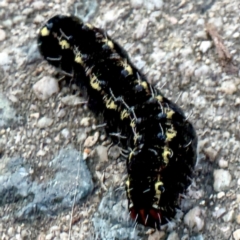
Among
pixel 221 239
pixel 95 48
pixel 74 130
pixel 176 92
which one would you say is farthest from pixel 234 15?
pixel 221 239

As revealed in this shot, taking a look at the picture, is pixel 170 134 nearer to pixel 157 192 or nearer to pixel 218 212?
pixel 157 192

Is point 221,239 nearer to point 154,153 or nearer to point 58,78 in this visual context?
point 154,153

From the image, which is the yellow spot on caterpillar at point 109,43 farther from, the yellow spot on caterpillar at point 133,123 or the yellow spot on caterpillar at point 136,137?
the yellow spot on caterpillar at point 136,137

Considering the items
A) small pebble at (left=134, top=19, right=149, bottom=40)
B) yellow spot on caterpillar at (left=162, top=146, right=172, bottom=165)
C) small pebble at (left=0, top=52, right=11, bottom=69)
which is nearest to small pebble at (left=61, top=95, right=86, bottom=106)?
small pebble at (left=0, top=52, right=11, bottom=69)

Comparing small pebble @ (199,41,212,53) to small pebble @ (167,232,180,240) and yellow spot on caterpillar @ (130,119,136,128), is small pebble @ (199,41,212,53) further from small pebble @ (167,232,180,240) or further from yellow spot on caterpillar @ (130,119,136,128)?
small pebble @ (167,232,180,240)

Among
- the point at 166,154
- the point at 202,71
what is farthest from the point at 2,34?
the point at 166,154

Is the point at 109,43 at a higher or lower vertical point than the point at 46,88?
higher
